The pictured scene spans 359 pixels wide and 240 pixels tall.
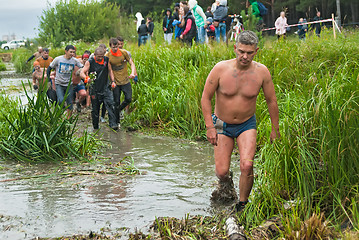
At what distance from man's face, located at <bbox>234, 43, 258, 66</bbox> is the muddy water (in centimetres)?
164

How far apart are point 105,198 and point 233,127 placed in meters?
1.76

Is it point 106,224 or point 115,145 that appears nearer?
point 106,224

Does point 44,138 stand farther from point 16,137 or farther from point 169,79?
point 169,79

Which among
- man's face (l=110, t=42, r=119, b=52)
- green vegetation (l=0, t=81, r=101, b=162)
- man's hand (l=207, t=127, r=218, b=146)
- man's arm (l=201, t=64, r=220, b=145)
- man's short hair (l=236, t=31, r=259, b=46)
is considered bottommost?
green vegetation (l=0, t=81, r=101, b=162)

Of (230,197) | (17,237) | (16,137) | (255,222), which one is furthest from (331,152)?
(16,137)

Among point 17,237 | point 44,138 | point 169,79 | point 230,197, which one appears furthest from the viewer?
point 169,79

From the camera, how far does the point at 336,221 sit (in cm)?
446

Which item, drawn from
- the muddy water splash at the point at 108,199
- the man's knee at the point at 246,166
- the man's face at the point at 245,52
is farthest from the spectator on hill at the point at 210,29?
the man's knee at the point at 246,166

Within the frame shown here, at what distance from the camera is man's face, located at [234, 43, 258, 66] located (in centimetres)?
509

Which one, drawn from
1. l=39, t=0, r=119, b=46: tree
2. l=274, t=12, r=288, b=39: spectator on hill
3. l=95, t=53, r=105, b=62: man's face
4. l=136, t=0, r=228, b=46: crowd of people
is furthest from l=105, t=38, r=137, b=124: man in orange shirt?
l=39, t=0, r=119, b=46: tree

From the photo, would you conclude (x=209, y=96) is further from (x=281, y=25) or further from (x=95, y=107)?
(x=281, y=25)

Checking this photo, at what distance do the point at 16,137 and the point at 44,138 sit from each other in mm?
517

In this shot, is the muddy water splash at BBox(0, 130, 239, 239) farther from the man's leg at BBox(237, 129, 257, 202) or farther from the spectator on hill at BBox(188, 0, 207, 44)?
the spectator on hill at BBox(188, 0, 207, 44)

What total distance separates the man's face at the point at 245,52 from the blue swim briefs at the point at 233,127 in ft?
2.08
